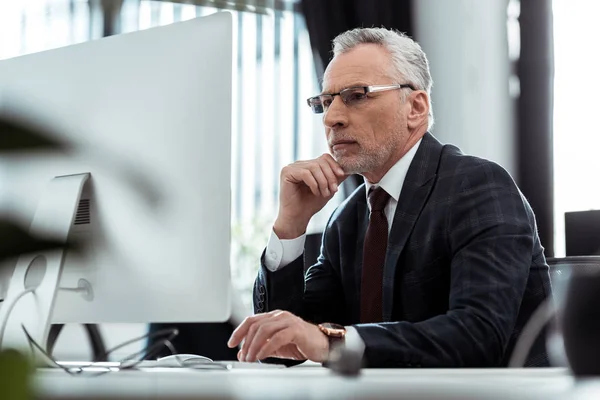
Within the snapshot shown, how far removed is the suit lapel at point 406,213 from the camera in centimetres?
164

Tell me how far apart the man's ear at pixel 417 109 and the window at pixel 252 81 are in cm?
Answer: 205

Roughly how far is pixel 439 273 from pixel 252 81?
101 inches

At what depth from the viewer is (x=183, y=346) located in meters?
2.58

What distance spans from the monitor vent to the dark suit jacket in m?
0.54

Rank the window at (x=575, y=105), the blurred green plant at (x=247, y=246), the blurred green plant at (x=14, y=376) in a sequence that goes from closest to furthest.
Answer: the blurred green plant at (x=14, y=376), the window at (x=575, y=105), the blurred green plant at (x=247, y=246)

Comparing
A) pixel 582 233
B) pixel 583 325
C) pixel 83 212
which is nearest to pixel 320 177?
pixel 582 233

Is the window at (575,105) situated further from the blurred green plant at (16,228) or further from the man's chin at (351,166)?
the blurred green plant at (16,228)

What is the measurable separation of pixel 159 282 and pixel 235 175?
300cm

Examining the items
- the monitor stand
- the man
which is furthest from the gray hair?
the monitor stand

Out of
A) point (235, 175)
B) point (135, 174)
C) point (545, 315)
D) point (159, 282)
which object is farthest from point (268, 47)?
point (135, 174)

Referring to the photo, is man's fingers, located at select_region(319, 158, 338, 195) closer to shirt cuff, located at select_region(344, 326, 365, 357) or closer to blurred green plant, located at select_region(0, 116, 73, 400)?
shirt cuff, located at select_region(344, 326, 365, 357)

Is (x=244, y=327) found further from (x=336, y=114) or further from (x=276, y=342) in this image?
(x=336, y=114)

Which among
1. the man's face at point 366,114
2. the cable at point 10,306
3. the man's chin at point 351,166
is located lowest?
the cable at point 10,306

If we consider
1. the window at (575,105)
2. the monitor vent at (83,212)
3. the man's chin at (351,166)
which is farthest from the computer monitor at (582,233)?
the window at (575,105)
